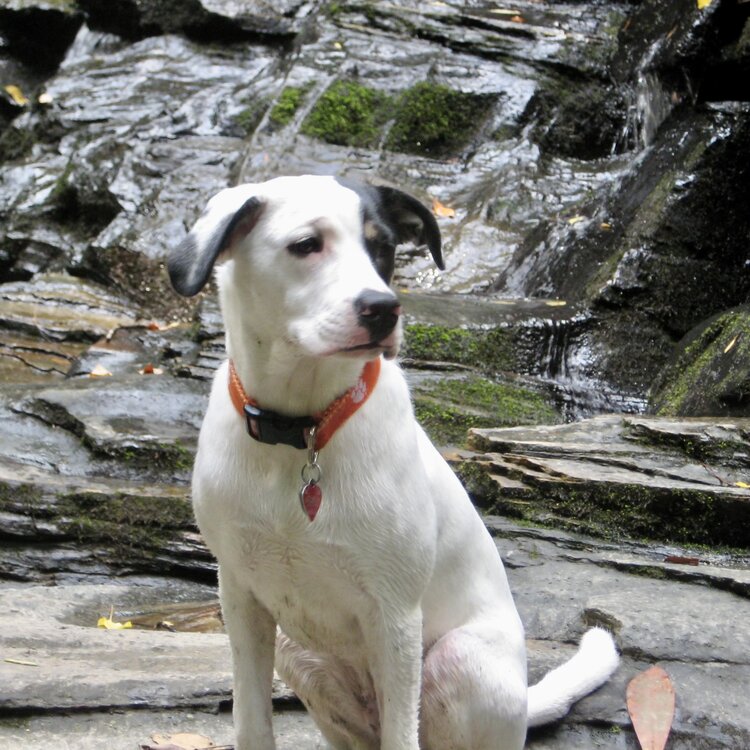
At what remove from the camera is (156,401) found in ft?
20.6

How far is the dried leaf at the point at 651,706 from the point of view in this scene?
10.2 ft

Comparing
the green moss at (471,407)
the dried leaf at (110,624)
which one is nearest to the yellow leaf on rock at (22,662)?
the dried leaf at (110,624)

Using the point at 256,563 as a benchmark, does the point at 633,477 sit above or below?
below

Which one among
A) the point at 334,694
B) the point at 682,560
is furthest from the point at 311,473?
the point at 682,560

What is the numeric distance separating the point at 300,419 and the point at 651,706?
155 cm

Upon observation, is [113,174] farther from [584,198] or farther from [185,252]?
[185,252]

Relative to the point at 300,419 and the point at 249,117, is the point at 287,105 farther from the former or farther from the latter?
the point at 300,419

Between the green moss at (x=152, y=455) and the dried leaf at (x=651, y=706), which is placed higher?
the dried leaf at (x=651, y=706)

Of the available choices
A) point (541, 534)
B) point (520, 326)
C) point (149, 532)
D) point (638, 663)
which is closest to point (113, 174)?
point (520, 326)

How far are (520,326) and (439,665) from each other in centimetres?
475

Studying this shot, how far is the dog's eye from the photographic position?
2.47m

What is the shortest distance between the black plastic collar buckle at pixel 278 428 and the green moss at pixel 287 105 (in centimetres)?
876

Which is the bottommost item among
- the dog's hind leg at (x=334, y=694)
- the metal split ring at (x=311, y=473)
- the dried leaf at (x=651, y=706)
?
the dried leaf at (x=651, y=706)

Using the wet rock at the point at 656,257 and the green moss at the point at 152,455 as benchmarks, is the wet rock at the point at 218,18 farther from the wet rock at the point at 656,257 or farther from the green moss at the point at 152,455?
the green moss at the point at 152,455
